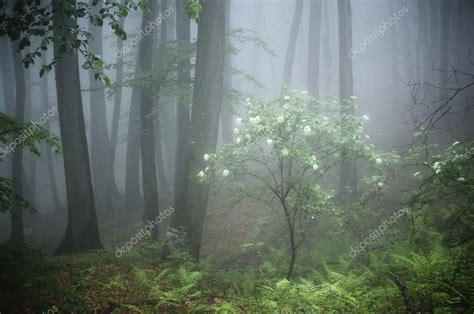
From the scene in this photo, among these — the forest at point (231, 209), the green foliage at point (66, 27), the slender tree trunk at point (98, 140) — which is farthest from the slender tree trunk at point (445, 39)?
the green foliage at point (66, 27)

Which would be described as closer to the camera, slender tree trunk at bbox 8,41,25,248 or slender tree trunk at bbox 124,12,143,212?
slender tree trunk at bbox 8,41,25,248

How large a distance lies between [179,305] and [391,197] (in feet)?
30.4

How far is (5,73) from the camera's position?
2166 centimetres

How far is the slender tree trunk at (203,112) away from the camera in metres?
8.82

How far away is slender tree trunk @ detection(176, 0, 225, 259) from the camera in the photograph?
8.82 metres

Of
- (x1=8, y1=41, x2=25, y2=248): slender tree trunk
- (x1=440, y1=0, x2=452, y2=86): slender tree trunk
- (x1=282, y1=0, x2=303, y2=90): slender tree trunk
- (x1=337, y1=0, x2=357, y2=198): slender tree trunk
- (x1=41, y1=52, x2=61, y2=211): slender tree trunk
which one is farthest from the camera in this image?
(x1=41, y1=52, x2=61, y2=211): slender tree trunk

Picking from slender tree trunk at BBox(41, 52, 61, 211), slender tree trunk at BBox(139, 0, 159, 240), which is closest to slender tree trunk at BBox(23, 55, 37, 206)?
slender tree trunk at BBox(41, 52, 61, 211)

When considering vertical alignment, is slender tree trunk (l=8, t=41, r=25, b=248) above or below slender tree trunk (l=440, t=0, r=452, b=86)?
below

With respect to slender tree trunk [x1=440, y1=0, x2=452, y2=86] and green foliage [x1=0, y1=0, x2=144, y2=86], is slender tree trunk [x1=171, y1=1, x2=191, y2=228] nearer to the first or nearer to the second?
green foliage [x1=0, y1=0, x2=144, y2=86]

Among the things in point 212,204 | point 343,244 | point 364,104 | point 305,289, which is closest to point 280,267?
point 343,244

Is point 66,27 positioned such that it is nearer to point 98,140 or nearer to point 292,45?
point 98,140

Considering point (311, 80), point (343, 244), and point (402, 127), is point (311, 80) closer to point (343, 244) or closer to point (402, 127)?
point (402, 127)

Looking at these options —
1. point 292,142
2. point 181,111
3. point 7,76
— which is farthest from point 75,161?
point 7,76

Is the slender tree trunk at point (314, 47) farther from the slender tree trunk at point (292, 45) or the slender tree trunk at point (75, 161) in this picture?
the slender tree trunk at point (75, 161)
